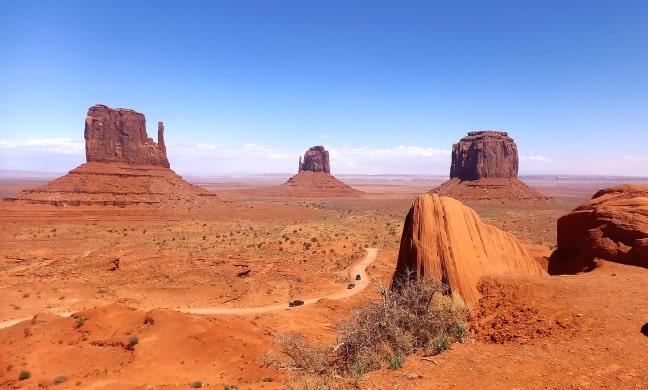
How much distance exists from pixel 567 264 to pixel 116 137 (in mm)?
80049

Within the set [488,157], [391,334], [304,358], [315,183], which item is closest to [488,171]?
[488,157]

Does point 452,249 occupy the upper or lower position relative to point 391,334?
upper

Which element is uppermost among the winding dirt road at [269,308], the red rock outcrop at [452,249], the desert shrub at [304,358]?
the red rock outcrop at [452,249]

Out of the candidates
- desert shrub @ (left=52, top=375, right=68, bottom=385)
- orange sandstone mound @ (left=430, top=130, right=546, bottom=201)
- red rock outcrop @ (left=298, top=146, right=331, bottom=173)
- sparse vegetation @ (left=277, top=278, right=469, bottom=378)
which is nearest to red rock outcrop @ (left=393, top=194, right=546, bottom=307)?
sparse vegetation @ (left=277, top=278, right=469, bottom=378)

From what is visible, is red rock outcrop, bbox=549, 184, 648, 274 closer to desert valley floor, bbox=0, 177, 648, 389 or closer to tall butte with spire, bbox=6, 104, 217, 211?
desert valley floor, bbox=0, 177, 648, 389

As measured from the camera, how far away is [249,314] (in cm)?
2297

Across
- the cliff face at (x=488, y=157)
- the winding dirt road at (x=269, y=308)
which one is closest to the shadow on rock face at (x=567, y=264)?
the winding dirt road at (x=269, y=308)

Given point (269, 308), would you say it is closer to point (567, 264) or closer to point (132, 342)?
point (132, 342)

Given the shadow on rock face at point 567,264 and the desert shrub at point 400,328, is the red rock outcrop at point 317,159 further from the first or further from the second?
the desert shrub at point 400,328

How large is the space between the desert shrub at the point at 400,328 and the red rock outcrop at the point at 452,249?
1.12 meters

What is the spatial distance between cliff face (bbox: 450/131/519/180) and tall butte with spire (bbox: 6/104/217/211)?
7929 centimetres

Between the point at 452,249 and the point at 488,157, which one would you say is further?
the point at 488,157

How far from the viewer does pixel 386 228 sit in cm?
5397

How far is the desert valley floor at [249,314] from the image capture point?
8.44 metres
